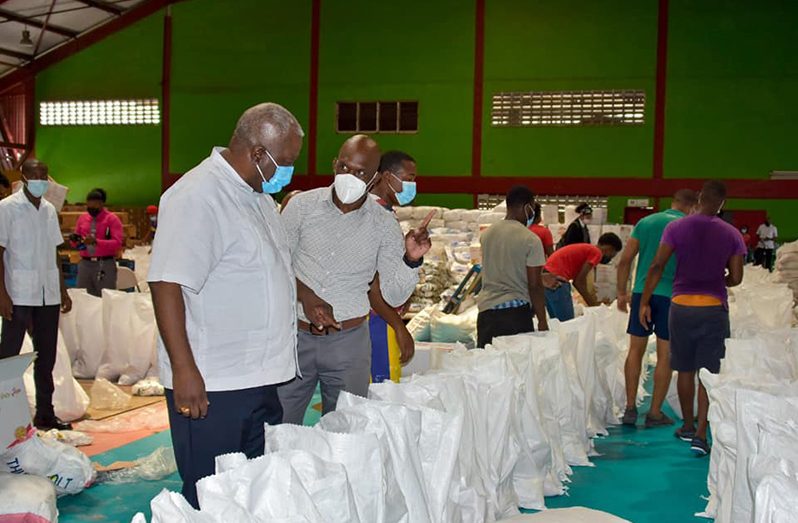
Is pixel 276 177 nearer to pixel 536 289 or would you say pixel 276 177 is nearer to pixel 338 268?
pixel 338 268

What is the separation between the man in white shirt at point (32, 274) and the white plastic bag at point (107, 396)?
2.78 ft

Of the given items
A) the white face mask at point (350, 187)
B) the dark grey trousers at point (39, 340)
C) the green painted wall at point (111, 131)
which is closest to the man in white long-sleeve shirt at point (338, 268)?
the white face mask at point (350, 187)

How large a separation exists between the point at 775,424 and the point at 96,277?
247 inches

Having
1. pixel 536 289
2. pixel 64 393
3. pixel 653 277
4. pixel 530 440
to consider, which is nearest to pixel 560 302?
pixel 653 277

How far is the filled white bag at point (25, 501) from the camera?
2641 millimetres

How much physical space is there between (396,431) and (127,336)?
447 centimetres

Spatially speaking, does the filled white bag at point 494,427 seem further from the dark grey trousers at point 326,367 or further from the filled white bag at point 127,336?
the filled white bag at point 127,336

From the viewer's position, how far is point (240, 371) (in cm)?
235

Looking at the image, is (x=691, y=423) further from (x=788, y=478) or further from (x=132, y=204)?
(x=132, y=204)

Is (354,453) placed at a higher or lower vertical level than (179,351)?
lower

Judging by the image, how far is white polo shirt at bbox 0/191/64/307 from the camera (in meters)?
4.66

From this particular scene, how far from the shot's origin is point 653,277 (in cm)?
493

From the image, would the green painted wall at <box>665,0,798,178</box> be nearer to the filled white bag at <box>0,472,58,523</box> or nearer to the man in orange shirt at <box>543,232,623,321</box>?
the man in orange shirt at <box>543,232,623,321</box>

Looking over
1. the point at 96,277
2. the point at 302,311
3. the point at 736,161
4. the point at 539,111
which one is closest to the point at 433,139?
the point at 539,111
